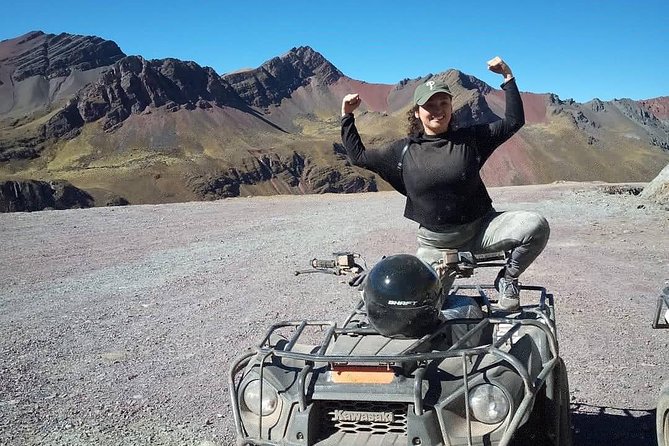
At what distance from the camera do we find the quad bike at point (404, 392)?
122 inches

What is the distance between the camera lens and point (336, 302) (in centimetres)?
909

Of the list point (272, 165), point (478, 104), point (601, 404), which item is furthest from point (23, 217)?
point (478, 104)

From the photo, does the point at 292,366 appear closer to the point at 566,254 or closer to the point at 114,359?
the point at 114,359

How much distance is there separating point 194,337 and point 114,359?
1004mm

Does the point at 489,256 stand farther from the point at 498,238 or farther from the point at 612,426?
the point at 612,426

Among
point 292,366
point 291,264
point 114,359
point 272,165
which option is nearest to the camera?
point 292,366

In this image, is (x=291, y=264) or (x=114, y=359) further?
(x=291, y=264)

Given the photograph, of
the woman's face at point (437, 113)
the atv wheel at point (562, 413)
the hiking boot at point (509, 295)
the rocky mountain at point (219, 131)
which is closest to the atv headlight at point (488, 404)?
the atv wheel at point (562, 413)

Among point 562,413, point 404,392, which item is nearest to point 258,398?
point 404,392

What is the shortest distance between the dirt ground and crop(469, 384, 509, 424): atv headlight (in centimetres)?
196

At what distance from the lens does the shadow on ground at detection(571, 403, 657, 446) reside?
471 centimetres

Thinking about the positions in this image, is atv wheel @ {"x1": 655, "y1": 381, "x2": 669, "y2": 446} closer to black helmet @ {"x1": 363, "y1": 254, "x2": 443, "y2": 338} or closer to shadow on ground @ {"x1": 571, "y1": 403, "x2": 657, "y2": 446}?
shadow on ground @ {"x1": 571, "y1": 403, "x2": 657, "y2": 446}

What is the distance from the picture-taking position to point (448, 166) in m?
4.34

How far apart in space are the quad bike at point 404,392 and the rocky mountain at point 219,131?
210ft
